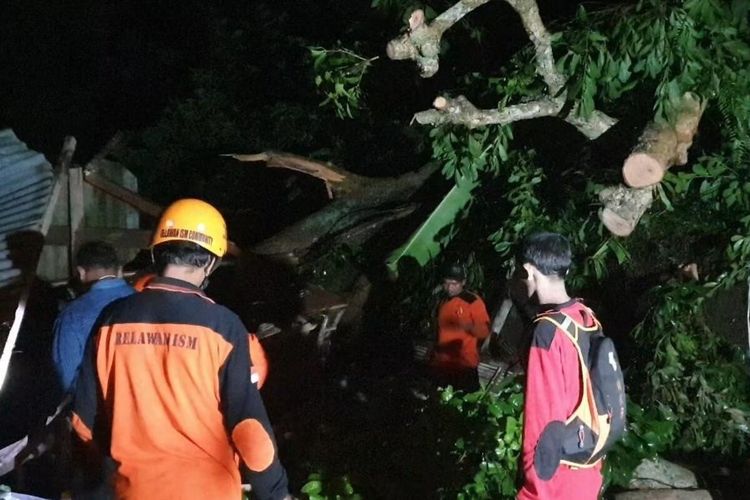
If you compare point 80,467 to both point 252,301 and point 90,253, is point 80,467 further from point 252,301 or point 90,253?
point 252,301

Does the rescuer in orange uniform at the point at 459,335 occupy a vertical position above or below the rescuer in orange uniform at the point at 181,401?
below

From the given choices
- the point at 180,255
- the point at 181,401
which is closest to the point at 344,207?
the point at 180,255

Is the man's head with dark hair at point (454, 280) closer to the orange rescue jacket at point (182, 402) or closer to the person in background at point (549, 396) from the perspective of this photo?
the person in background at point (549, 396)

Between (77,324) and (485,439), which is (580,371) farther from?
(77,324)

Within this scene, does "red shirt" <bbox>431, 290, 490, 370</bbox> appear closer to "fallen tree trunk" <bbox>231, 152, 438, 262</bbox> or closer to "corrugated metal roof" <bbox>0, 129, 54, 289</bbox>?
"fallen tree trunk" <bbox>231, 152, 438, 262</bbox>

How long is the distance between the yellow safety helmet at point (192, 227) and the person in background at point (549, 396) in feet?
4.07

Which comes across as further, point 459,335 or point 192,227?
point 459,335

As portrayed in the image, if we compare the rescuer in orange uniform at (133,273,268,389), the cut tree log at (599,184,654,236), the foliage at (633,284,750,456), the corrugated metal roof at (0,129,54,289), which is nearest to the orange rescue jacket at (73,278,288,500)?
the rescuer in orange uniform at (133,273,268,389)

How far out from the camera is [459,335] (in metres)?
6.70

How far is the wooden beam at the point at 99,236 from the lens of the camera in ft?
22.9

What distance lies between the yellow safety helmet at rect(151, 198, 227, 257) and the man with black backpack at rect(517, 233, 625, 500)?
1232mm

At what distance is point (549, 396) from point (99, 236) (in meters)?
4.71

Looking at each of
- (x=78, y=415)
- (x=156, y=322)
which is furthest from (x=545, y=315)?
(x=78, y=415)

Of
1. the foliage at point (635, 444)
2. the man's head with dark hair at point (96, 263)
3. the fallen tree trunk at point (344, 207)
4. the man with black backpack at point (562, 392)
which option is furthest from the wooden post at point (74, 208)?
the man with black backpack at point (562, 392)
